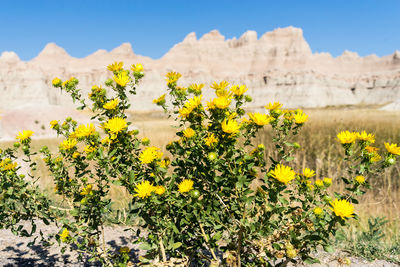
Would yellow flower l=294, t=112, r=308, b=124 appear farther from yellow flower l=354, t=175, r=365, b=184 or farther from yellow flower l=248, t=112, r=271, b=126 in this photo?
yellow flower l=354, t=175, r=365, b=184

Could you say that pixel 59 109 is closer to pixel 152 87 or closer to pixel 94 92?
pixel 94 92

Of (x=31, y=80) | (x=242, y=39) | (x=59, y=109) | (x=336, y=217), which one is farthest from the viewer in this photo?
Result: (x=242, y=39)

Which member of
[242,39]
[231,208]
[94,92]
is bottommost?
[231,208]

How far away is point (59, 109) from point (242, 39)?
9185 cm

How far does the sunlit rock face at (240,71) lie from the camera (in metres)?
66.0

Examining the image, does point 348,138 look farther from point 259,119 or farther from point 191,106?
point 191,106

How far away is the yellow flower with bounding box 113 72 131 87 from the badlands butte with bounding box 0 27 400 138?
2471 inches

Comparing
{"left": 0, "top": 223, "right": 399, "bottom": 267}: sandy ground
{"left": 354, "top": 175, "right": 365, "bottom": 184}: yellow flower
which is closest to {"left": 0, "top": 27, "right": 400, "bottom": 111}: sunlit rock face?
{"left": 0, "top": 223, "right": 399, "bottom": 267}: sandy ground

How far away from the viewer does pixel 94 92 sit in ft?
5.75

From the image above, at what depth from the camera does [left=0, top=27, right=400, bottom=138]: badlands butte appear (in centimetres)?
6606

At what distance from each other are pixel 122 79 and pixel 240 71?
89.6 m

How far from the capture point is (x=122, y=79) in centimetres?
165

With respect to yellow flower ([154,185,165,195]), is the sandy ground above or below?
below

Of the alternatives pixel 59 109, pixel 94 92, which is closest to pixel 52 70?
pixel 59 109
